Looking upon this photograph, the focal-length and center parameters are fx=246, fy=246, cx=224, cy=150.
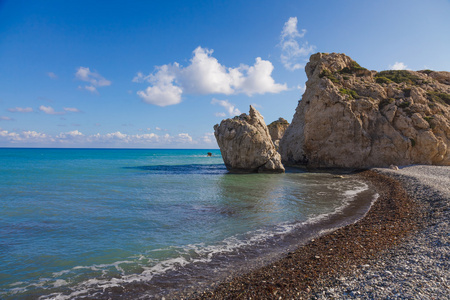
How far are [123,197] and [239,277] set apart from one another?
15146mm

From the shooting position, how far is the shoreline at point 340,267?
20.2 ft

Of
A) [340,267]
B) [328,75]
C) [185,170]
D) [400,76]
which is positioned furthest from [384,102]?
[340,267]

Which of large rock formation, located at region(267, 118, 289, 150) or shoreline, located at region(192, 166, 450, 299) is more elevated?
large rock formation, located at region(267, 118, 289, 150)

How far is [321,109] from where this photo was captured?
42.3 meters

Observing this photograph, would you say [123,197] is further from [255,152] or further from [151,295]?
[255,152]

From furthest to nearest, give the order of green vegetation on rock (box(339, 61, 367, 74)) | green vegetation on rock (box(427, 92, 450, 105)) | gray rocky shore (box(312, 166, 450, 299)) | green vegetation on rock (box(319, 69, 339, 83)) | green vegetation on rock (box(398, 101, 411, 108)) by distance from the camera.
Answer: green vegetation on rock (box(339, 61, 367, 74)) < green vegetation on rock (box(319, 69, 339, 83)) < green vegetation on rock (box(427, 92, 450, 105)) < green vegetation on rock (box(398, 101, 411, 108)) < gray rocky shore (box(312, 166, 450, 299))

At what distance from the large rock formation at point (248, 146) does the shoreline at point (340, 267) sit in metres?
26.3

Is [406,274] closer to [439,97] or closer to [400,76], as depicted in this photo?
[439,97]

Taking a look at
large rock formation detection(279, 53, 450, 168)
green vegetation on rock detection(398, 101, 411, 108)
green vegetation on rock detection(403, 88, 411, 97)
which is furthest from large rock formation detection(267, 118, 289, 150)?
green vegetation on rock detection(398, 101, 411, 108)

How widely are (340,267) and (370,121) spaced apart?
39.7 metres

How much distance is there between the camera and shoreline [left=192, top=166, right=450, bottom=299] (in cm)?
616

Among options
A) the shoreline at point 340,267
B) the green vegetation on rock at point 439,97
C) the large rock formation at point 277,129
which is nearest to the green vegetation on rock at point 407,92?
the green vegetation on rock at point 439,97

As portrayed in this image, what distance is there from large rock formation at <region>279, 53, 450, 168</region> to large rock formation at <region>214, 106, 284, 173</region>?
354 inches

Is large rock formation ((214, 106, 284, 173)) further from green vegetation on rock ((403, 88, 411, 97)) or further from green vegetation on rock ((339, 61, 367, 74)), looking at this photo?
green vegetation on rock ((403, 88, 411, 97))
